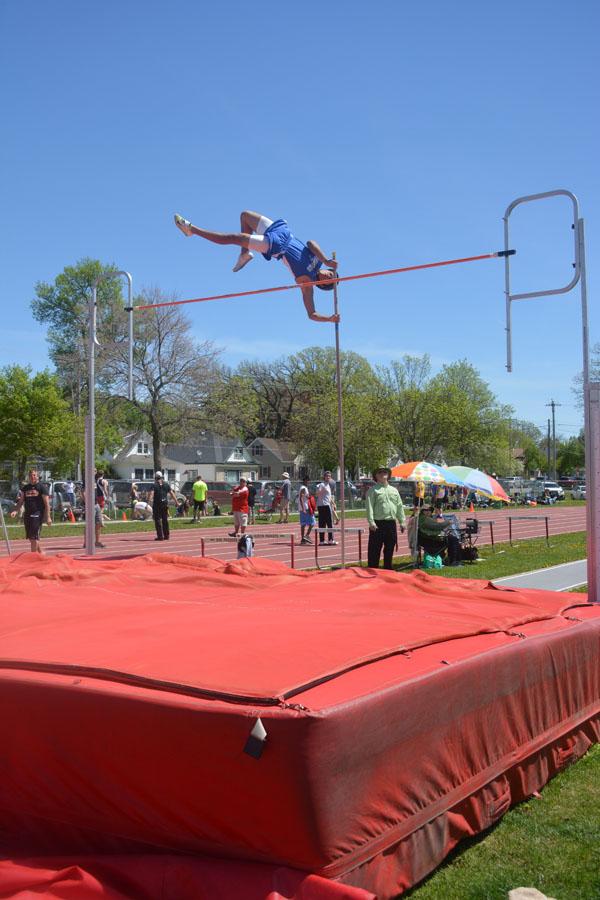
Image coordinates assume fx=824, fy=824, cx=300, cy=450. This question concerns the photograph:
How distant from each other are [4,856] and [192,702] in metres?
1.06

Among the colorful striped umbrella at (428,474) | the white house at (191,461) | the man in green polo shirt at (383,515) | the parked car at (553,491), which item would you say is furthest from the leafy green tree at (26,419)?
the parked car at (553,491)

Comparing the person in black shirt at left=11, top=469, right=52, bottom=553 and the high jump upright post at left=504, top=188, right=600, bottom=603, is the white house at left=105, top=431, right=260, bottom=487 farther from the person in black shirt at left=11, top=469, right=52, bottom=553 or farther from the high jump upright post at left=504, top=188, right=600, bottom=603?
the high jump upright post at left=504, top=188, right=600, bottom=603

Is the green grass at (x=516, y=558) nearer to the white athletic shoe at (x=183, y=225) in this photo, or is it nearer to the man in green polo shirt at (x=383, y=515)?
the man in green polo shirt at (x=383, y=515)

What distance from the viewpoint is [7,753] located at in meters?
3.17

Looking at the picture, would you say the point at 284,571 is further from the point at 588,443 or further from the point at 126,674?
the point at 126,674

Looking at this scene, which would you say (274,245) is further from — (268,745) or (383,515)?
(268,745)

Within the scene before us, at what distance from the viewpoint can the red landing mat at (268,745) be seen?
103 inches

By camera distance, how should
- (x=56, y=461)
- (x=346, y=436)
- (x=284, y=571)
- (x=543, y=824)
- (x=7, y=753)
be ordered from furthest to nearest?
(x=346, y=436)
(x=56, y=461)
(x=284, y=571)
(x=543, y=824)
(x=7, y=753)

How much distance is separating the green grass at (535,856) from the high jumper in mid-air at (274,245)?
5.49 metres

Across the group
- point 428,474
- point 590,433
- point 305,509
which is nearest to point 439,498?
point 305,509

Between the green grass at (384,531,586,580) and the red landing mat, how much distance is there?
6.67m

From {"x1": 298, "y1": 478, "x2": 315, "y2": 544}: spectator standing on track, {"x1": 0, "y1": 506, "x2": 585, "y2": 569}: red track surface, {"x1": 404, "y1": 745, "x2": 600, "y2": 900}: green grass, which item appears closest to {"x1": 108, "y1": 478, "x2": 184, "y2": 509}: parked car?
{"x1": 0, "y1": 506, "x2": 585, "y2": 569}: red track surface

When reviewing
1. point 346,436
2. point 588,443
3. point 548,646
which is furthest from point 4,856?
point 346,436

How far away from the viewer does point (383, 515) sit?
34.8 ft
